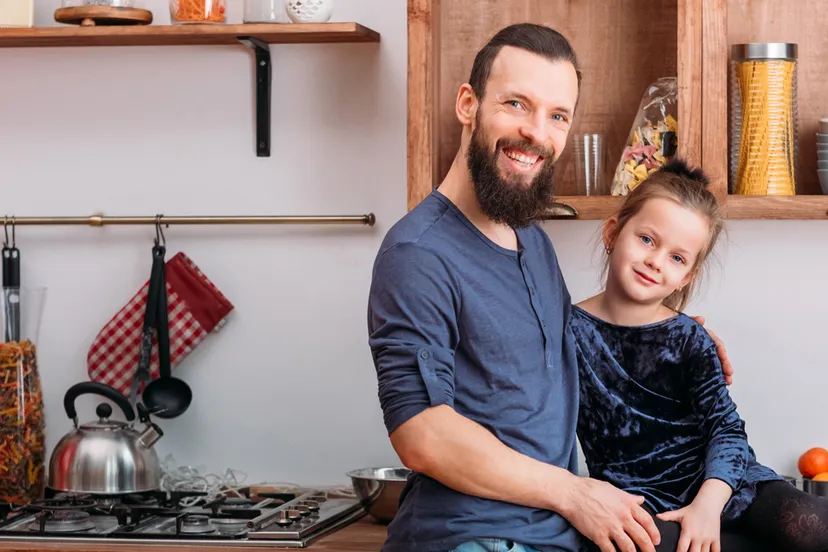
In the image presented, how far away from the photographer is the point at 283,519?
2.04m

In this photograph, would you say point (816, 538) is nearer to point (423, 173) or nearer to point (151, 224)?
point (423, 173)

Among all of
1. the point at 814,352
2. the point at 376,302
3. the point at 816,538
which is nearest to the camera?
the point at 376,302

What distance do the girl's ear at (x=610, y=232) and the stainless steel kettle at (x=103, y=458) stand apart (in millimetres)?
954

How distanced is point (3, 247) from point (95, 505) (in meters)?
0.69

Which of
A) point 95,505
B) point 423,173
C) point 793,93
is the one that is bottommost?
point 95,505

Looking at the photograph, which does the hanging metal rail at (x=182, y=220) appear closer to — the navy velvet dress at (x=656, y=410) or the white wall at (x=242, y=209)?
the white wall at (x=242, y=209)

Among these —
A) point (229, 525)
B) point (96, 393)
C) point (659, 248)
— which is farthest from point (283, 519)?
point (659, 248)

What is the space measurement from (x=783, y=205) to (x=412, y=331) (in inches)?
32.7

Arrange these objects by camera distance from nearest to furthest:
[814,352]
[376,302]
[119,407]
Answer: [376,302]
[814,352]
[119,407]

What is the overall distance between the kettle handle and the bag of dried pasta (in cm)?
103

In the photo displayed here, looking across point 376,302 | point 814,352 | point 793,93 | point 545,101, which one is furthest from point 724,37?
point 376,302

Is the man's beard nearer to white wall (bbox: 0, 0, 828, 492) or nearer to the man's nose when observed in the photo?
the man's nose

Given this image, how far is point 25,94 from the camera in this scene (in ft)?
8.23

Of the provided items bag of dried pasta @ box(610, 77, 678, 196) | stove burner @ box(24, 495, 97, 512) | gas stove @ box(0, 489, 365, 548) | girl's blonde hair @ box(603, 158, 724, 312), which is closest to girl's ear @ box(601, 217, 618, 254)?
girl's blonde hair @ box(603, 158, 724, 312)
